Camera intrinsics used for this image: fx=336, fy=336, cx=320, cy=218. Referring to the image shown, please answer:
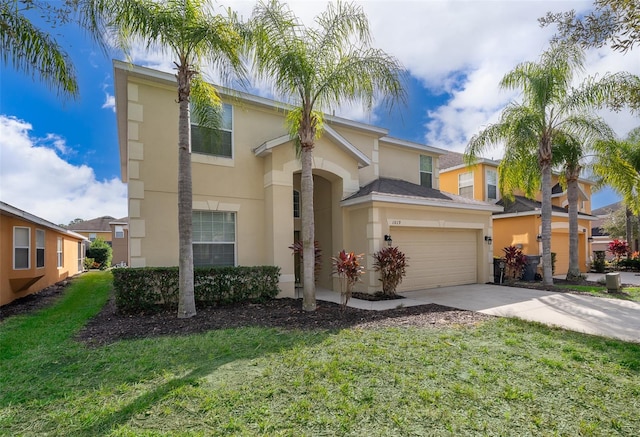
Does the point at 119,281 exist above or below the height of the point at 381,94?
below

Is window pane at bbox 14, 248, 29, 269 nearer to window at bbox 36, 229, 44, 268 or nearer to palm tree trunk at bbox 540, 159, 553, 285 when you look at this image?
window at bbox 36, 229, 44, 268

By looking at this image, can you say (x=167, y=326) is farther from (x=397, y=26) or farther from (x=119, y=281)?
(x=397, y=26)

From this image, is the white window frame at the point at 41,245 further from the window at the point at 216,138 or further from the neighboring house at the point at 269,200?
the window at the point at 216,138

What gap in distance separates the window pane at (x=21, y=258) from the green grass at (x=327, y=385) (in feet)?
23.4

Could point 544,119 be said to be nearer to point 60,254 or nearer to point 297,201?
point 297,201

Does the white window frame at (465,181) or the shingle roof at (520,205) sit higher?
the white window frame at (465,181)

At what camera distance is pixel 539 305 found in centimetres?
898

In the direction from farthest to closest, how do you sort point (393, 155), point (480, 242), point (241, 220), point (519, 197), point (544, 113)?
point (519, 197)
point (393, 155)
point (480, 242)
point (544, 113)
point (241, 220)

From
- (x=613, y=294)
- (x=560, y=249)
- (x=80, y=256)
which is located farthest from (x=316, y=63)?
(x=80, y=256)

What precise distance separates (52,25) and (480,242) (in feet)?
47.1

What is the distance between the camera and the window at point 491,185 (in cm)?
1861

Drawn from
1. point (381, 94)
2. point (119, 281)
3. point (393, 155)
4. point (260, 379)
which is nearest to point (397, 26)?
point (381, 94)

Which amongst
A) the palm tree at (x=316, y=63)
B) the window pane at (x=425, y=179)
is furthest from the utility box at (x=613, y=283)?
the palm tree at (x=316, y=63)

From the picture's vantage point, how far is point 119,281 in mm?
8047
